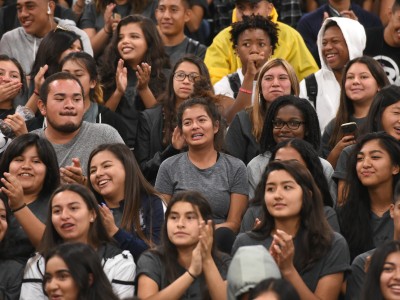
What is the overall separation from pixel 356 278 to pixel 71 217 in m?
1.71

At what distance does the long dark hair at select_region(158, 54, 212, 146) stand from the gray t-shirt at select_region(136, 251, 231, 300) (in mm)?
2302

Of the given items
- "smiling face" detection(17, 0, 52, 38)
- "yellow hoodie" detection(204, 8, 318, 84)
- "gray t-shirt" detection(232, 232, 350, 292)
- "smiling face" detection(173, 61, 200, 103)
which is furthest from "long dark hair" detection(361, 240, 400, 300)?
"smiling face" detection(17, 0, 52, 38)

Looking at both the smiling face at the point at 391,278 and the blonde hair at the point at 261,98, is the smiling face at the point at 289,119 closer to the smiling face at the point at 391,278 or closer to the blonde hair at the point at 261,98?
the blonde hair at the point at 261,98

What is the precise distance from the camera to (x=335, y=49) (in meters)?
10.7

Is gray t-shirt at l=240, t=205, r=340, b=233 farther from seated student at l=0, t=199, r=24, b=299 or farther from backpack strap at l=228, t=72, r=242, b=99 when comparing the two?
backpack strap at l=228, t=72, r=242, b=99

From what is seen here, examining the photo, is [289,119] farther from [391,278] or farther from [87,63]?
[391,278]

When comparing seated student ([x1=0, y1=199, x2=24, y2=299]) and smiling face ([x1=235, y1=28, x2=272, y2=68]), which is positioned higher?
smiling face ([x1=235, y1=28, x2=272, y2=68])

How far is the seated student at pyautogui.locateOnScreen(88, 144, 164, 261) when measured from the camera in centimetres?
853

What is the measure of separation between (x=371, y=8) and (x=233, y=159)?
3.74 m

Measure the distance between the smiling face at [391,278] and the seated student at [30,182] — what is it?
230 cm

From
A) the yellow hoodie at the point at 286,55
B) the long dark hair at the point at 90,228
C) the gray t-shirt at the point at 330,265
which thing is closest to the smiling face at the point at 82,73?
the yellow hoodie at the point at 286,55

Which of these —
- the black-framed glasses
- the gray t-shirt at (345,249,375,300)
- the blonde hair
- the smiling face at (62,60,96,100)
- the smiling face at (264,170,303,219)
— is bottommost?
the gray t-shirt at (345,249,375,300)

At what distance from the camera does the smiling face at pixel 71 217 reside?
799 centimetres

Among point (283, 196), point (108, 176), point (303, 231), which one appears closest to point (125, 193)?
point (108, 176)
